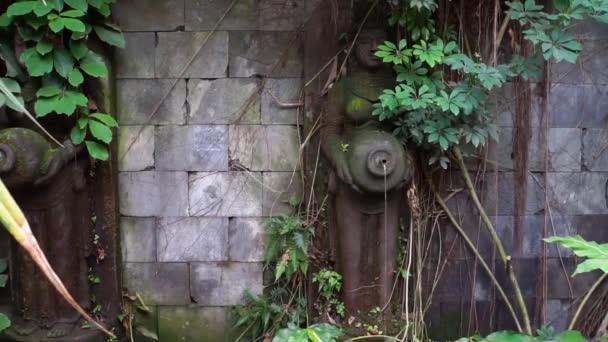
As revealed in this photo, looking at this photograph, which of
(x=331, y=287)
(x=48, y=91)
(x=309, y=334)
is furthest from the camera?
(x=331, y=287)

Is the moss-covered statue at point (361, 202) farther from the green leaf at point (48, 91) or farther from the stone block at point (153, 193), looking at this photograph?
the green leaf at point (48, 91)

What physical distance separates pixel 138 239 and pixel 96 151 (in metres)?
0.80

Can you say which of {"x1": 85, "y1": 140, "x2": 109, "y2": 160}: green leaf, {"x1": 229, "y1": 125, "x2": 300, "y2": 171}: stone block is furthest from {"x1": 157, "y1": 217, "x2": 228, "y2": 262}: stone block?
{"x1": 85, "y1": 140, "x2": 109, "y2": 160}: green leaf

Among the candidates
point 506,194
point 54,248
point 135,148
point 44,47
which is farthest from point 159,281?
point 506,194

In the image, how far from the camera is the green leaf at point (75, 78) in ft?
10.8

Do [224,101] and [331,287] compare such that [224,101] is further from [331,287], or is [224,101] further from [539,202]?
[539,202]

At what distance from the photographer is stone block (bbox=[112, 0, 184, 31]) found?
3.75m

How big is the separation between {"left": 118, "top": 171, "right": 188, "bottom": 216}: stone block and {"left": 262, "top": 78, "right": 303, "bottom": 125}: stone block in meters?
0.75

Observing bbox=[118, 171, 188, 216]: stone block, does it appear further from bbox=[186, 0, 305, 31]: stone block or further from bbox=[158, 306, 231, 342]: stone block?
bbox=[186, 0, 305, 31]: stone block

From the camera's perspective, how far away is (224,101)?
12.6 ft

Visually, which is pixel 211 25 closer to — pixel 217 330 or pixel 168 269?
pixel 168 269

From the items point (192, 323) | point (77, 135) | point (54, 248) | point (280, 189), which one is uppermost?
point (77, 135)

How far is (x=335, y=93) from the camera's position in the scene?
3621mm

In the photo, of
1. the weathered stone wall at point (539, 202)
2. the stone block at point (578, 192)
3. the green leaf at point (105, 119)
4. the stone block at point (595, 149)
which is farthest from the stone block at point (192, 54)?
the stone block at point (595, 149)
